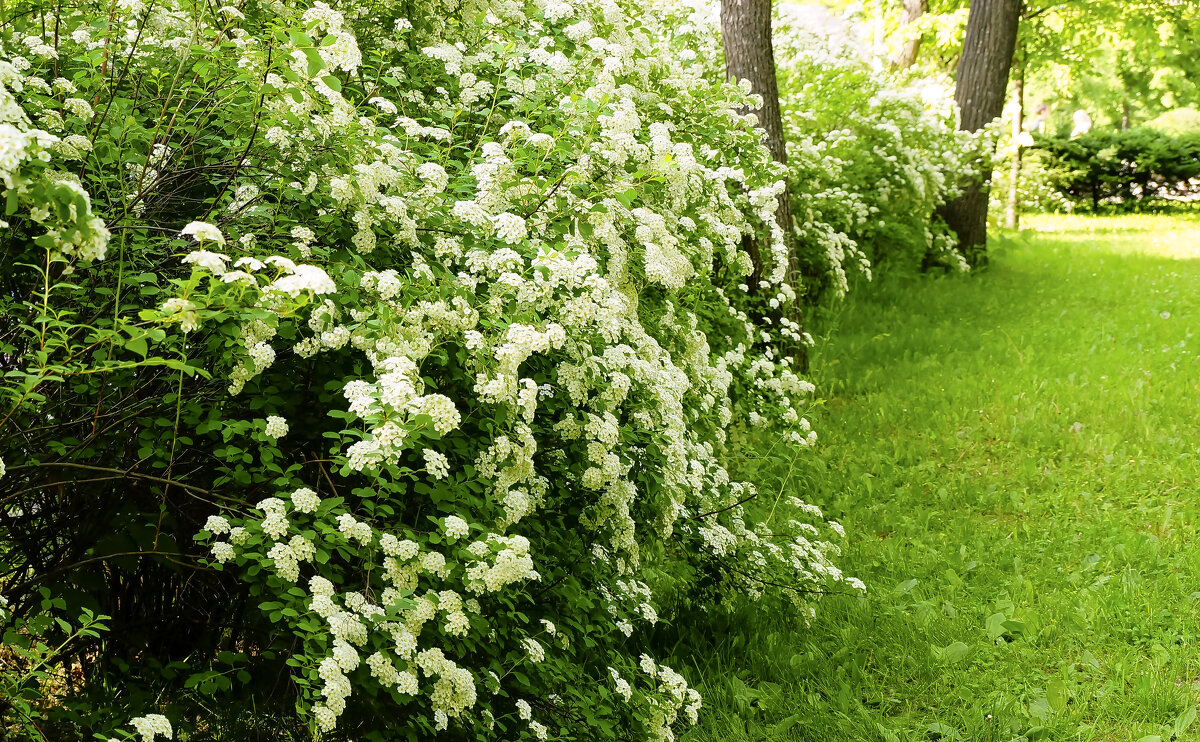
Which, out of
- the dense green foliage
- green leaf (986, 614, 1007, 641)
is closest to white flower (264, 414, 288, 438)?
the dense green foliage

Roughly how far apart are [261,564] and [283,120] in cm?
128

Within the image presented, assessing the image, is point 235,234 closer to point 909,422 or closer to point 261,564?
point 261,564

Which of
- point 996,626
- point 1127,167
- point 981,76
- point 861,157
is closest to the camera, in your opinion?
point 996,626

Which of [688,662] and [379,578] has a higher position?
[379,578]

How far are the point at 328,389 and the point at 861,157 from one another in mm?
7161

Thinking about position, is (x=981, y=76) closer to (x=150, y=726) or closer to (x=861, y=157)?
(x=861, y=157)

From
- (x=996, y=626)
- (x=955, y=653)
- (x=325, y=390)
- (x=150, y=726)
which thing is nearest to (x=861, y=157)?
(x=996, y=626)

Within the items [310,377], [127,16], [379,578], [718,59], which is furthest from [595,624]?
[718,59]

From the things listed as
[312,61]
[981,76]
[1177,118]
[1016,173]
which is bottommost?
[1016,173]

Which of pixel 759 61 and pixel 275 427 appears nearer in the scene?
pixel 275 427

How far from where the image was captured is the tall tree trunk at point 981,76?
1020cm

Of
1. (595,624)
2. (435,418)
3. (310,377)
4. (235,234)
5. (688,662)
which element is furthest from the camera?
(688,662)

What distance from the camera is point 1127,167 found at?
20.0m

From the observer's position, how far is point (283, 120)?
2738 mm
